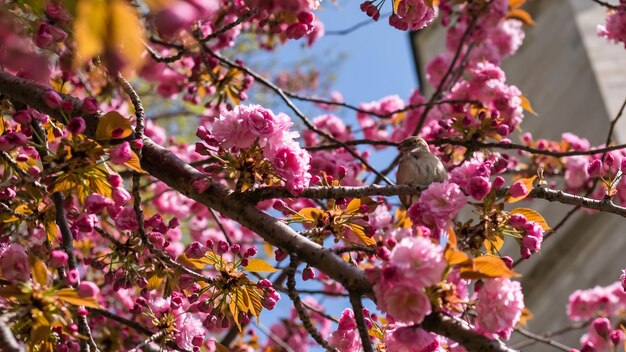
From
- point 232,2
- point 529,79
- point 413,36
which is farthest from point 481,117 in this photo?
point 413,36

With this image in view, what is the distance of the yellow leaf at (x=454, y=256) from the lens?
151 centimetres

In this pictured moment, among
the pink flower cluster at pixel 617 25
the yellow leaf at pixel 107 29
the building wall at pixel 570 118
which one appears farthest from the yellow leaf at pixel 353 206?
the building wall at pixel 570 118

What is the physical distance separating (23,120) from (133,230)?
1.66 feet

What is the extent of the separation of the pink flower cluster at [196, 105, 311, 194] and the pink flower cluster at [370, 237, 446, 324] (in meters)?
0.49

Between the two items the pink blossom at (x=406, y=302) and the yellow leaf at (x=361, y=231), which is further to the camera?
the yellow leaf at (x=361, y=231)

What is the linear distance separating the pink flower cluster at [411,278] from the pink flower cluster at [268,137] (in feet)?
1.60

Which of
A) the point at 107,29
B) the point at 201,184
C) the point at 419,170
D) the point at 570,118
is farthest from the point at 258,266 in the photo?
the point at 570,118

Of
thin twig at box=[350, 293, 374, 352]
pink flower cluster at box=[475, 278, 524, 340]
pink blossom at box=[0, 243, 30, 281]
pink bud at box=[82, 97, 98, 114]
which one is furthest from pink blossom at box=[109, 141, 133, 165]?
pink flower cluster at box=[475, 278, 524, 340]

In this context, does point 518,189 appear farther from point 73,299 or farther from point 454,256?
point 73,299

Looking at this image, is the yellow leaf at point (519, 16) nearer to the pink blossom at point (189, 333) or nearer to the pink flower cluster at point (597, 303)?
the pink flower cluster at point (597, 303)

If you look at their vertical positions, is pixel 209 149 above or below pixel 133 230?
above

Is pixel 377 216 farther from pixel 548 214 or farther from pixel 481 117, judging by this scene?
pixel 548 214

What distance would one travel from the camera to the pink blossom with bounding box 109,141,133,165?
1.72m

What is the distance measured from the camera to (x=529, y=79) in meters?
7.78
